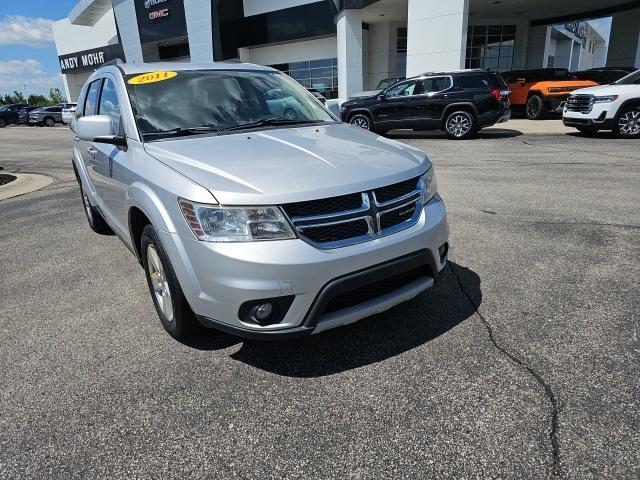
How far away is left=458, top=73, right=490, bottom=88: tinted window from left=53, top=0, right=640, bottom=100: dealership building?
566 centimetres

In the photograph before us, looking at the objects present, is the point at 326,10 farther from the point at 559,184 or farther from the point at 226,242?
the point at 226,242

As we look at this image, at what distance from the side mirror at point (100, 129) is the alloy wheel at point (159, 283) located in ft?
2.81

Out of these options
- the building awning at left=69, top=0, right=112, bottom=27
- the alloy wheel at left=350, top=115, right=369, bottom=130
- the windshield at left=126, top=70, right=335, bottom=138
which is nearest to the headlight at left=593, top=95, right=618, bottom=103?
the alloy wheel at left=350, top=115, right=369, bottom=130

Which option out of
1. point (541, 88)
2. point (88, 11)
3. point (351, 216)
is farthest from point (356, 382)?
point (88, 11)

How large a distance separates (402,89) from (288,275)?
13.0m

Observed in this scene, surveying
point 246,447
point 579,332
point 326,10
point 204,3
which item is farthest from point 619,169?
point 204,3

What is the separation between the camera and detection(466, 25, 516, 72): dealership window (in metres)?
28.5

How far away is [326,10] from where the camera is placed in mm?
27719

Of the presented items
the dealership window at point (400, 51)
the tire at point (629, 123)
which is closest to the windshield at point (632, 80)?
the tire at point (629, 123)

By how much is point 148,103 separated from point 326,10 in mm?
27413

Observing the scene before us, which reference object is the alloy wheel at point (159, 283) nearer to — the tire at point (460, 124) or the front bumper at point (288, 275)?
the front bumper at point (288, 275)

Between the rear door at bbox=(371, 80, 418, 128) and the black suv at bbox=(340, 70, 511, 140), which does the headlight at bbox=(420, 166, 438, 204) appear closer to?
the black suv at bbox=(340, 70, 511, 140)

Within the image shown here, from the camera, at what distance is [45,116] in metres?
34.9

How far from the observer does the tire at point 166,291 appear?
271 cm
